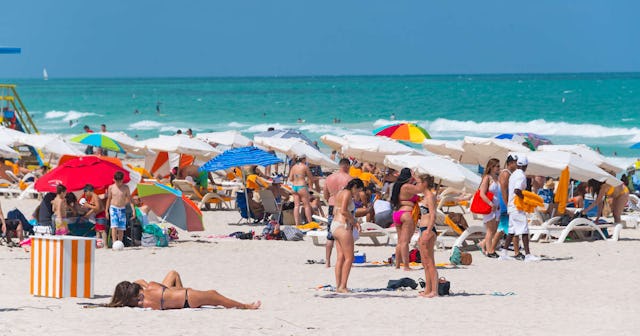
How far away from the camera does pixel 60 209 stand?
12375mm

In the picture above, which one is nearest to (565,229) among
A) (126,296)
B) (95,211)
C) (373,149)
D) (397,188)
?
(397,188)

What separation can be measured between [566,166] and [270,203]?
4.32m

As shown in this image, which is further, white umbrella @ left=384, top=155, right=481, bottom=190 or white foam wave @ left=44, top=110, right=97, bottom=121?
white foam wave @ left=44, top=110, right=97, bottom=121

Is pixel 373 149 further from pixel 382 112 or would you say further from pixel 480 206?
pixel 382 112

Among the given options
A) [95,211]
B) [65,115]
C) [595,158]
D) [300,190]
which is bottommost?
[95,211]

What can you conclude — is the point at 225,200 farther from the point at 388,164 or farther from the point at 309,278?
the point at 309,278

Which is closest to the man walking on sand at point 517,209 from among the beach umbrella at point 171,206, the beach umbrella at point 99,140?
the beach umbrella at point 171,206

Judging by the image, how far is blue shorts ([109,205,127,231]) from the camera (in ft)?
41.2

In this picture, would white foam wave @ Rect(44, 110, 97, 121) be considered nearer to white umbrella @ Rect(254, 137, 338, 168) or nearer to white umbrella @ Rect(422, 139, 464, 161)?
white umbrella @ Rect(422, 139, 464, 161)

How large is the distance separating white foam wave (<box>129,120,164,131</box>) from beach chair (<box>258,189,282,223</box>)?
3988 centimetres

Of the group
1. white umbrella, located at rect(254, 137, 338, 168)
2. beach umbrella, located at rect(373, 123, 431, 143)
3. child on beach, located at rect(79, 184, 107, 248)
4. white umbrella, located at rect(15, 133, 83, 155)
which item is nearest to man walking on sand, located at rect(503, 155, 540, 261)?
child on beach, located at rect(79, 184, 107, 248)

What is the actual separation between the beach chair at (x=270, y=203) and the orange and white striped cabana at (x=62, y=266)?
6865 millimetres

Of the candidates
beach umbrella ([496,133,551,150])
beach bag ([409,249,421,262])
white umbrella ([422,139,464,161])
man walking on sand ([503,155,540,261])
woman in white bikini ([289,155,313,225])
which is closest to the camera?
beach bag ([409,249,421,262])

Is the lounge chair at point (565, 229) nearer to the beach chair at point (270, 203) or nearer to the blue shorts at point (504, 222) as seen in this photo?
the blue shorts at point (504, 222)
